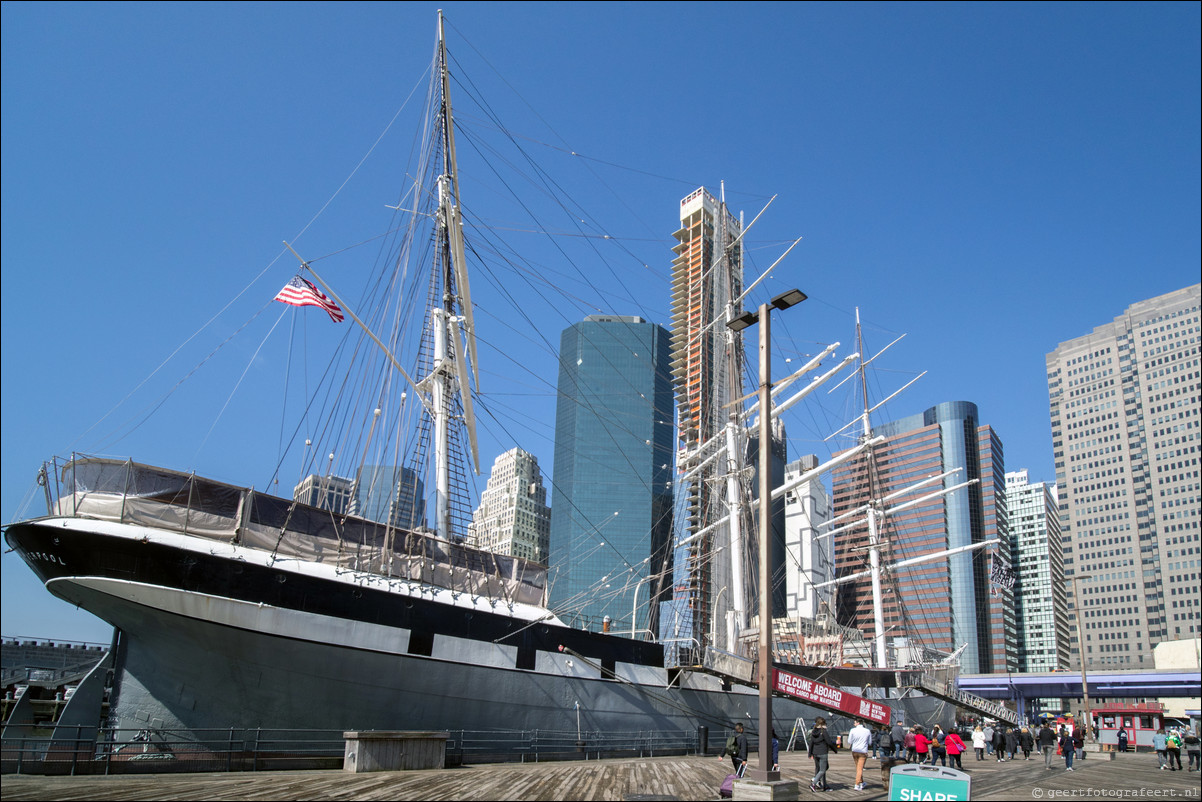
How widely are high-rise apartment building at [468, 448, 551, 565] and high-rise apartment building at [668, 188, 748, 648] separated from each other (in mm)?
24114

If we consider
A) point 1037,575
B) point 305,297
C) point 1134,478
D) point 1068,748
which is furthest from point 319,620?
point 1037,575

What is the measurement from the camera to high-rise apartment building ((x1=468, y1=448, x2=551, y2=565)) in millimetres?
103838

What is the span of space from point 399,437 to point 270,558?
347 inches

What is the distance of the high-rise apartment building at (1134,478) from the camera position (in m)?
124

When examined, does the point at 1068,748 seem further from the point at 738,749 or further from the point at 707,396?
the point at 707,396

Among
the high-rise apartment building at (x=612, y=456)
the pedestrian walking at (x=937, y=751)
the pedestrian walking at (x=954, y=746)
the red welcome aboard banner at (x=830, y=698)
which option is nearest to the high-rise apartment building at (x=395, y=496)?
the red welcome aboard banner at (x=830, y=698)

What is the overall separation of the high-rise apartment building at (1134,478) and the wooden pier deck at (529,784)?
13174 cm

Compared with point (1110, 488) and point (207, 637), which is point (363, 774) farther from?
point (1110, 488)

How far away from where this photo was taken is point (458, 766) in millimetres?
16781

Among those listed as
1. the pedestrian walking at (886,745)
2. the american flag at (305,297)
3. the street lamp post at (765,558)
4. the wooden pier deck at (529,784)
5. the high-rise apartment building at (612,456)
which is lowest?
the wooden pier deck at (529,784)

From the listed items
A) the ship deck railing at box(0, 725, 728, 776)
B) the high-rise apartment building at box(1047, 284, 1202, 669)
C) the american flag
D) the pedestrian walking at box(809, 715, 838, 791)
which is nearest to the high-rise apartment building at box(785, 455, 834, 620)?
the high-rise apartment building at box(1047, 284, 1202, 669)

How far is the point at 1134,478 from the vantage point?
132 m

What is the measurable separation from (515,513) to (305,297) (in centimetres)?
9122

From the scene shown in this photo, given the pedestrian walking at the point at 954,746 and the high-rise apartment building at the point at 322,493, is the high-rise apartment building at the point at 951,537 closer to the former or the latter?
the high-rise apartment building at the point at 322,493
